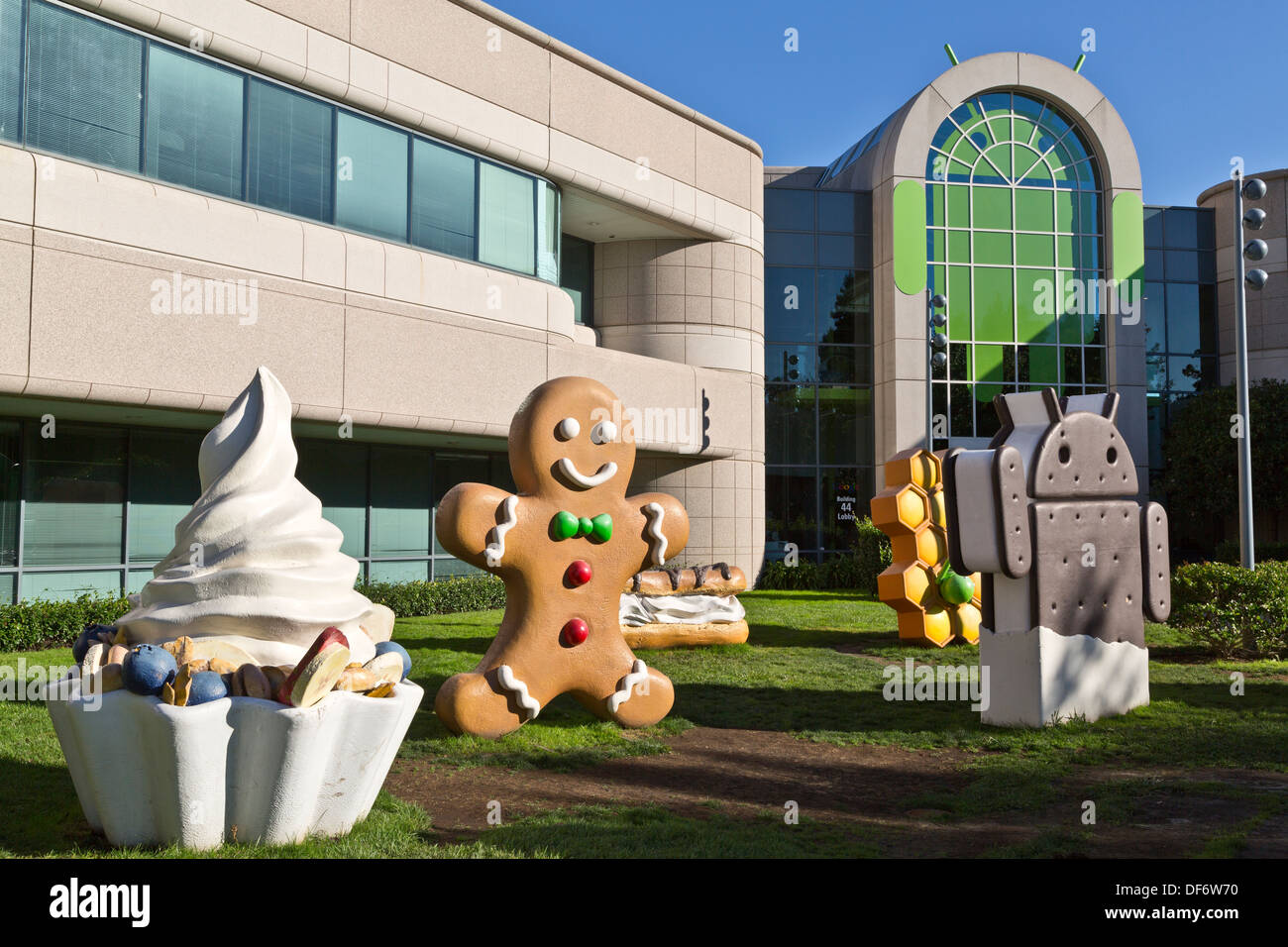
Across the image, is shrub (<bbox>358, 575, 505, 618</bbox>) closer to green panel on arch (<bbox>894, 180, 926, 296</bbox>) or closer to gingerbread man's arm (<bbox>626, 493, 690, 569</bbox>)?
gingerbread man's arm (<bbox>626, 493, 690, 569</bbox>)

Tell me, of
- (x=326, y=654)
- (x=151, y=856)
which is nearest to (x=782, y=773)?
(x=326, y=654)

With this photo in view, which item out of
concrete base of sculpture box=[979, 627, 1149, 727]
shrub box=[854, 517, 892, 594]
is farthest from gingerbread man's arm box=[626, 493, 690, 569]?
shrub box=[854, 517, 892, 594]

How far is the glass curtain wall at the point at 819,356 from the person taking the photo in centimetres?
2738

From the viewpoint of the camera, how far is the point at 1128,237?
27.6 meters

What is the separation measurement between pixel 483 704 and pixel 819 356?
21.4 m

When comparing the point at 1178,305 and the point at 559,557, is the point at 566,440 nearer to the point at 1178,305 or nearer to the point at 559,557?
the point at 559,557

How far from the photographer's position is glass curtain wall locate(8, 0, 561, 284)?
12.1m

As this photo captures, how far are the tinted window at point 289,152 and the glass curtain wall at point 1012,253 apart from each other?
1710cm

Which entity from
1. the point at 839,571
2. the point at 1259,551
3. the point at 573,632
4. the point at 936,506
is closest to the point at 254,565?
the point at 573,632

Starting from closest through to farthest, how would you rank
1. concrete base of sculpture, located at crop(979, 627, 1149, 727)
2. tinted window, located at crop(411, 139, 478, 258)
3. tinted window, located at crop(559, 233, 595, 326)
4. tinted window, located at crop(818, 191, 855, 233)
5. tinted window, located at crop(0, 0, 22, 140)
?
concrete base of sculpture, located at crop(979, 627, 1149, 727) < tinted window, located at crop(0, 0, 22, 140) < tinted window, located at crop(411, 139, 478, 258) < tinted window, located at crop(559, 233, 595, 326) < tinted window, located at crop(818, 191, 855, 233)

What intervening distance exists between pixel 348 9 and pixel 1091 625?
1343cm

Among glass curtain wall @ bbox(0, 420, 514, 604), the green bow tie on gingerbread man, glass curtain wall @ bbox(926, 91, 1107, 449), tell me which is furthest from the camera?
glass curtain wall @ bbox(926, 91, 1107, 449)

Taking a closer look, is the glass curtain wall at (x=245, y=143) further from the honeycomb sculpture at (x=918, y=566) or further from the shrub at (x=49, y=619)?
the honeycomb sculpture at (x=918, y=566)

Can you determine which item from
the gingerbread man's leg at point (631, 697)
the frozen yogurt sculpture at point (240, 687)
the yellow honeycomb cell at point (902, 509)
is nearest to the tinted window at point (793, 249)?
the yellow honeycomb cell at point (902, 509)
